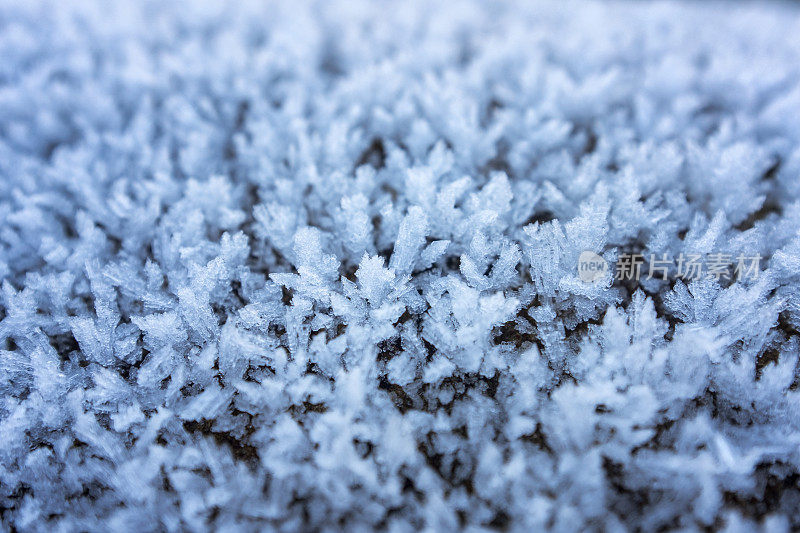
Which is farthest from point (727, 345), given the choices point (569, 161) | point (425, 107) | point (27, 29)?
point (27, 29)

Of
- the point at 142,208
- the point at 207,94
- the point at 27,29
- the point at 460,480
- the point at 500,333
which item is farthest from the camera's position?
the point at 27,29

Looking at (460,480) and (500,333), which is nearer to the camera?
(460,480)

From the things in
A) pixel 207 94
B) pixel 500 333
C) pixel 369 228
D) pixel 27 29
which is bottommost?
pixel 500 333

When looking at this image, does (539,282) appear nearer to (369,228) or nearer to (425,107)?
(369,228)

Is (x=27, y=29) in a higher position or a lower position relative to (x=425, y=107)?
higher

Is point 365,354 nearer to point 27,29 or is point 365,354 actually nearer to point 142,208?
point 142,208

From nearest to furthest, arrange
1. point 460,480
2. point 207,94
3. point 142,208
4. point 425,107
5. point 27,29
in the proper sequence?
point 460,480 < point 142,208 < point 425,107 < point 207,94 < point 27,29
